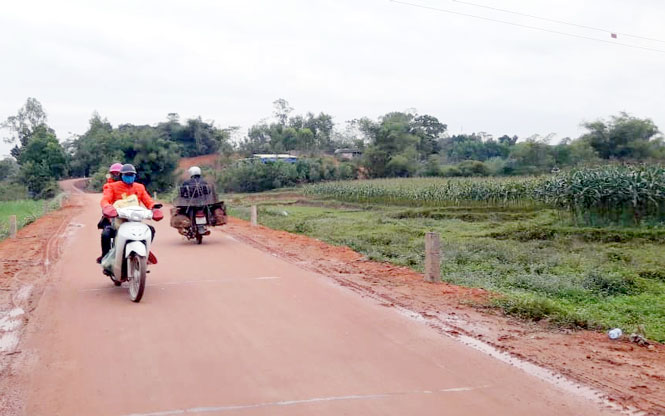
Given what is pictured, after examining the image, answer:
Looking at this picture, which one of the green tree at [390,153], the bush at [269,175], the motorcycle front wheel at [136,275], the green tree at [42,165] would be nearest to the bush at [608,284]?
the motorcycle front wheel at [136,275]

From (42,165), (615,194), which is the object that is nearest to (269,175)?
(42,165)

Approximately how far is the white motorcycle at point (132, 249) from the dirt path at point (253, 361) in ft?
0.99

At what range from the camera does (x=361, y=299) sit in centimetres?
905

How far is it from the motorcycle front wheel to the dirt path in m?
0.21

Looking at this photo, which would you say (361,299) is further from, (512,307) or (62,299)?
(62,299)

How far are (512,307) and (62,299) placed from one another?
6289mm

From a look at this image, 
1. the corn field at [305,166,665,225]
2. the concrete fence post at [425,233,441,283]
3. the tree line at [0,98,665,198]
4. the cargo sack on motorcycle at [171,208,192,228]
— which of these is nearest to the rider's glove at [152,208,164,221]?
the concrete fence post at [425,233,441,283]

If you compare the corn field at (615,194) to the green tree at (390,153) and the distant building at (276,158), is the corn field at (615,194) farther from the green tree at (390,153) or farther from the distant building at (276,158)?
the distant building at (276,158)

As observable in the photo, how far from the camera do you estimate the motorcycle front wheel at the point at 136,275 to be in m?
8.66

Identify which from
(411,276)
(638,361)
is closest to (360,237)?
(411,276)

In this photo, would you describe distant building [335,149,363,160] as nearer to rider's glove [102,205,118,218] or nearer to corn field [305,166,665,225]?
corn field [305,166,665,225]

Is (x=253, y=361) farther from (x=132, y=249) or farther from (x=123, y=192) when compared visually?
(x=123, y=192)

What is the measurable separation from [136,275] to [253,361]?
3.44 metres

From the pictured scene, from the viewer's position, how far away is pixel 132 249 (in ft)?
28.8
